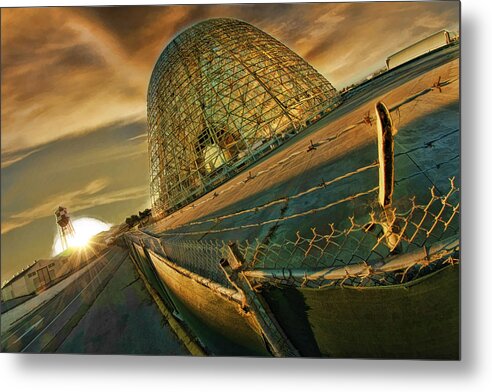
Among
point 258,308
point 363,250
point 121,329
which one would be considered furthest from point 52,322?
point 363,250

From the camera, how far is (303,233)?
2.32 metres

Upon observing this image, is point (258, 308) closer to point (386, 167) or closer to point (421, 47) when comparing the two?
point (386, 167)

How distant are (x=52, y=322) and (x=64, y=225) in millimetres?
521

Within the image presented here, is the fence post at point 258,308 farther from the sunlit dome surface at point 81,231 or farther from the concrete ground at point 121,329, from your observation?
the sunlit dome surface at point 81,231

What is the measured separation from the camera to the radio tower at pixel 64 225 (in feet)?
8.72

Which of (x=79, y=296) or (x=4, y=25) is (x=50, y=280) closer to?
(x=79, y=296)

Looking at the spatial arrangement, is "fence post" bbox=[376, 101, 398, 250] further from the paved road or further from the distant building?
the paved road

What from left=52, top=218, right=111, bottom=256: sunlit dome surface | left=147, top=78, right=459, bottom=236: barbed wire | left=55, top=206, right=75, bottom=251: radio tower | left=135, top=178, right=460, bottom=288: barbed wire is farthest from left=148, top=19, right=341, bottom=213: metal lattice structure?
left=135, top=178, right=460, bottom=288: barbed wire

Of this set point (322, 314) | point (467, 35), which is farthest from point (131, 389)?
point (467, 35)

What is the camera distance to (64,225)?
2668mm

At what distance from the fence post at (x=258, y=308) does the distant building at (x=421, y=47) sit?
46.1 inches

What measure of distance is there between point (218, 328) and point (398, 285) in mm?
919

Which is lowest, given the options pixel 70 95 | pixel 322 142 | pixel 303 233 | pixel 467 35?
pixel 303 233

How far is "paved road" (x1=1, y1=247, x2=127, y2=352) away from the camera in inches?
104
